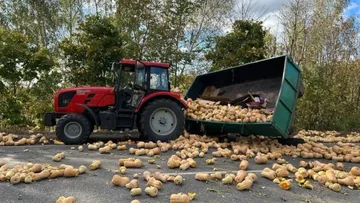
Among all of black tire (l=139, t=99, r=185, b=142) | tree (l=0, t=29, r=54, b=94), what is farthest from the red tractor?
tree (l=0, t=29, r=54, b=94)

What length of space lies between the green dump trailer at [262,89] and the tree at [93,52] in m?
3.25

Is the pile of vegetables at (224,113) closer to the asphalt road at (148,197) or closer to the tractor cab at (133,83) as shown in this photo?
the tractor cab at (133,83)

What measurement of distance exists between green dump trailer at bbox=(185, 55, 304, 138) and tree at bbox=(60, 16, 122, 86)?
3.25 meters

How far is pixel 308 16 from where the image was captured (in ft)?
61.2

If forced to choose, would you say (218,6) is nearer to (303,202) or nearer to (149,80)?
(149,80)

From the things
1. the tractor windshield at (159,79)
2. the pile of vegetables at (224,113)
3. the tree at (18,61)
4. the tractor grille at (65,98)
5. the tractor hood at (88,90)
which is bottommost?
the pile of vegetables at (224,113)

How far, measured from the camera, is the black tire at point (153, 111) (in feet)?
23.8

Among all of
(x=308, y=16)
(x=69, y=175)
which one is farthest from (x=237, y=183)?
(x=308, y=16)

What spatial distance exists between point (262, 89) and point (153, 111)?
2.88 m

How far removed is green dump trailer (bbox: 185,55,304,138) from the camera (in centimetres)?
661

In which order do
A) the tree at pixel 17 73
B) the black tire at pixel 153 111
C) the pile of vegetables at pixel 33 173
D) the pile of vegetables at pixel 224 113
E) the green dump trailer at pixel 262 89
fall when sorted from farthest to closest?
1. the tree at pixel 17 73
2. the black tire at pixel 153 111
3. the pile of vegetables at pixel 224 113
4. the green dump trailer at pixel 262 89
5. the pile of vegetables at pixel 33 173

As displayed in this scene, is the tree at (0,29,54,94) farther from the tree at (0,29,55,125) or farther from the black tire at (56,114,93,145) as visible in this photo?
the black tire at (56,114,93,145)

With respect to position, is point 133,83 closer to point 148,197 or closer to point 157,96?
point 157,96

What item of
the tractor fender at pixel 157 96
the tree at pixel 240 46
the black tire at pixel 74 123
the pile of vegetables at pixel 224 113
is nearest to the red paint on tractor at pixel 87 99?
the black tire at pixel 74 123
